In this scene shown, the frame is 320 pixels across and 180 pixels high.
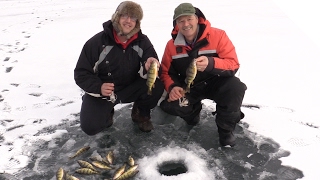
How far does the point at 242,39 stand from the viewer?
6562 millimetres

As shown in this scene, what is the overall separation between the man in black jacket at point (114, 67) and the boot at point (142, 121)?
0.02 metres

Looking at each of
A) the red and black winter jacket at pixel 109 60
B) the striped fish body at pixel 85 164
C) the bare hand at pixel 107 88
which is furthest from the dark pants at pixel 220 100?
the striped fish body at pixel 85 164

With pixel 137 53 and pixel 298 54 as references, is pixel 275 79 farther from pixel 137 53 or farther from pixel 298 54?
pixel 137 53

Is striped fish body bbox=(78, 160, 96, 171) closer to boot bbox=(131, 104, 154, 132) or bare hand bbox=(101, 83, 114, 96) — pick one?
bare hand bbox=(101, 83, 114, 96)

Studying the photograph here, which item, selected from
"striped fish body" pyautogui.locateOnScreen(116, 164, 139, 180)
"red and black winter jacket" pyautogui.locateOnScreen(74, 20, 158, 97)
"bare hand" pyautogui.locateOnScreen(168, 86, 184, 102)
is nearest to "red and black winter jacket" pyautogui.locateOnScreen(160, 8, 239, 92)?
"bare hand" pyautogui.locateOnScreen(168, 86, 184, 102)

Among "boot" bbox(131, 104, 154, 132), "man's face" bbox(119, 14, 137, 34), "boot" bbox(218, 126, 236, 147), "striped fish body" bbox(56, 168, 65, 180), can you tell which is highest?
"man's face" bbox(119, 14, 137, 34)

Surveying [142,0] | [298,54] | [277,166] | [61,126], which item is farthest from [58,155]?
[142,0]

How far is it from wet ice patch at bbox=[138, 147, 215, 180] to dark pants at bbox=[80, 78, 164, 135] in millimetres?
632

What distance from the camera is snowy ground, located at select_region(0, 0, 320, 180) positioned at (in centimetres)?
295

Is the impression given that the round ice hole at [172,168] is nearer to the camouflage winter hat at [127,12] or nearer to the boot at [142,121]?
the boot at [142,121]

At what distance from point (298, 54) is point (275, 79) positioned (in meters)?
1.32

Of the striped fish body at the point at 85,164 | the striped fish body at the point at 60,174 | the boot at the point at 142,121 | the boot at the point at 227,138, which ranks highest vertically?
the boot at the point at 227,138

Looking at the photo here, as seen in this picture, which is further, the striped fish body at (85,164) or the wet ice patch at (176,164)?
the striped fish body at (85,164)

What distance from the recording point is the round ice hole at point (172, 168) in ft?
9.47
